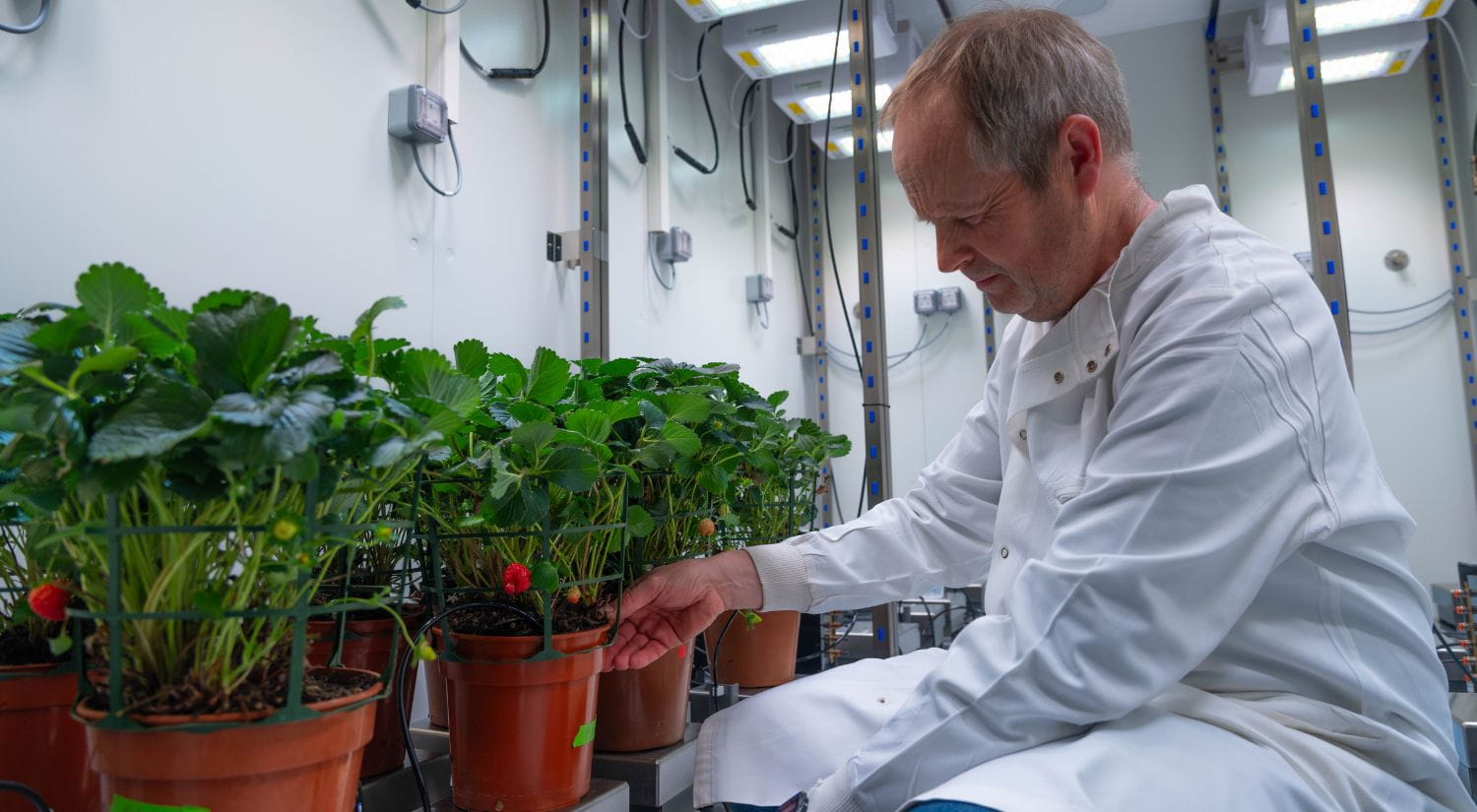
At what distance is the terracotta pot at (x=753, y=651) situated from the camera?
4.50ft

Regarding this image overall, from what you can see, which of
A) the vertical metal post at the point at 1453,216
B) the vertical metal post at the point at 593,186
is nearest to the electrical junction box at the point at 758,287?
the vertical metal post at the point at 593,186

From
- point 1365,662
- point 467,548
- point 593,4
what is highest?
point 593,4

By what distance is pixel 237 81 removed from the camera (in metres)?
1.38

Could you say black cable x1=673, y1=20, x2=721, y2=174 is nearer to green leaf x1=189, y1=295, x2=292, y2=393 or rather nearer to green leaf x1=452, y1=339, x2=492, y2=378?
green leaf x1=452, y1=339, x2=492, y2=378

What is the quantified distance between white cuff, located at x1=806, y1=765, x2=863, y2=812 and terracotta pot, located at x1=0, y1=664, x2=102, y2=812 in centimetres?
55

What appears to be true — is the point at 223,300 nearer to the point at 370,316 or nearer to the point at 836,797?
the point at 370,316

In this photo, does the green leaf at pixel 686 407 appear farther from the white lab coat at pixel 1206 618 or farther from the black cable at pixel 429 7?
the black cable at pixel 429 7

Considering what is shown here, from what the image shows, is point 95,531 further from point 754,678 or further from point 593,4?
point 593,4

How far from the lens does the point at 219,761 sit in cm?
51

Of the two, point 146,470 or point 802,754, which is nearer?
point 146,470

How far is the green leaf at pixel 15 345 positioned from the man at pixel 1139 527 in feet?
1.97

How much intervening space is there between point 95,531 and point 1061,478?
0.78 metres

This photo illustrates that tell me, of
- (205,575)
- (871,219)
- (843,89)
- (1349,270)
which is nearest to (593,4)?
(871,219)

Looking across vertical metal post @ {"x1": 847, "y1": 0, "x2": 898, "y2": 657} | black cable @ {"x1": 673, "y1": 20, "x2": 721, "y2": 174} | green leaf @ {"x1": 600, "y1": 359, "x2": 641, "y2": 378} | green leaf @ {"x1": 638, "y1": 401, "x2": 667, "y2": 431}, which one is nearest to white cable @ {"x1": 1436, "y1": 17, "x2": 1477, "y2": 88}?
vertical metal post @ {"x1": 847, "y1": 0, "x2": 898, "y2": 657}
